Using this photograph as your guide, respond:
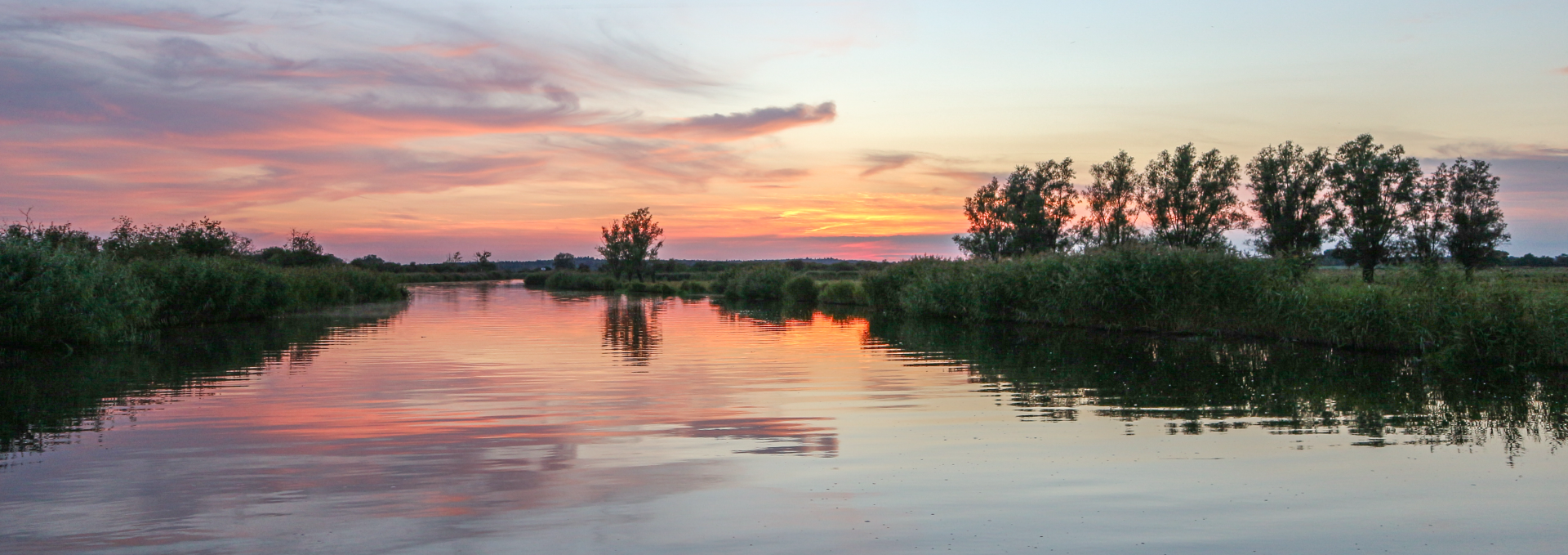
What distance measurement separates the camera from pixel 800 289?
193ft

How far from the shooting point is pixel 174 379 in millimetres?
15023

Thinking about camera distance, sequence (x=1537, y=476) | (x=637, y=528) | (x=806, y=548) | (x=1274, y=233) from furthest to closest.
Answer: (x=1274, y=233) < (x=1537, y=476) < (x=637, y=528) < (x=806, y=548)

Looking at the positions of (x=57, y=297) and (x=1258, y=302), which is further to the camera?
(x=1258, y=302)

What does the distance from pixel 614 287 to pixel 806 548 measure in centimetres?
8881

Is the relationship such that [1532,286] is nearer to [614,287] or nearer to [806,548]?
[806,548]

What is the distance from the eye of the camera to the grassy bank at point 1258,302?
50.5ft

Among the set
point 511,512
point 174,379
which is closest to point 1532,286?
point 511,512

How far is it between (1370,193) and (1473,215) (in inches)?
366

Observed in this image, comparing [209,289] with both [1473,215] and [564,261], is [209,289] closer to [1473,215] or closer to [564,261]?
[1473,215]

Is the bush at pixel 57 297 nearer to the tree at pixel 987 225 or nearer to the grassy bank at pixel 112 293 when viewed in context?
the grassy bank at pixel 112 293

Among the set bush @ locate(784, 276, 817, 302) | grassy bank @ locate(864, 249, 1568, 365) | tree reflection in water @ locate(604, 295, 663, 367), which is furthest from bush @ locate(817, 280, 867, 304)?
tree reflection in water @ locate(604, 295, 663, 367)

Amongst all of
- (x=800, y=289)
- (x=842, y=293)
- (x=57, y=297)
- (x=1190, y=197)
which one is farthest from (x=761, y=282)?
(x=57, y=297)

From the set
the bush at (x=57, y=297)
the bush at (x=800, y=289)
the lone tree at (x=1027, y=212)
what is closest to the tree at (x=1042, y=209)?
the lone tree at (x=1027, y=212)

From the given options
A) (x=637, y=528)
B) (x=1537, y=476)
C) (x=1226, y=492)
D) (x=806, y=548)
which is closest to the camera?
(x=806, y=548)
